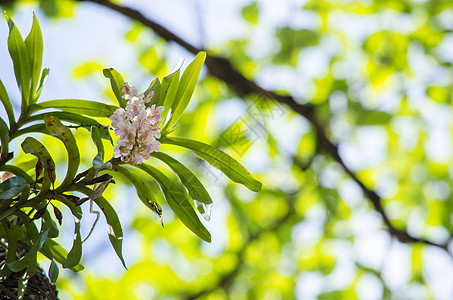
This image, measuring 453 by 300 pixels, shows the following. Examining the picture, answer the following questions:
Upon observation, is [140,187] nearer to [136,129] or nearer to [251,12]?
[136,129]

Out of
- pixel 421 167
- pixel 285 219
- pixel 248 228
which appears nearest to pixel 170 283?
pixel 248 228

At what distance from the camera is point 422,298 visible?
1497 millimetres

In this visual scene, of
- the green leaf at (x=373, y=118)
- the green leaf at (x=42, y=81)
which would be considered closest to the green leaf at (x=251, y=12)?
the green leaf at (x=373, y=118)

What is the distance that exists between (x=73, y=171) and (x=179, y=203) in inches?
3.6

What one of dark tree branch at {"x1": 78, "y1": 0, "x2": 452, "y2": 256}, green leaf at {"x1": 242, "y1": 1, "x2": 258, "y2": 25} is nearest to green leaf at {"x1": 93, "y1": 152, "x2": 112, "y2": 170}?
dark tree branch at {"x1": 78, "y1": 0, "x2": 452, "y2": 256}

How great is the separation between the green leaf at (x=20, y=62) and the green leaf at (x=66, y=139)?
74 millimetres

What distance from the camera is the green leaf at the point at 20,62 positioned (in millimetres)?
391

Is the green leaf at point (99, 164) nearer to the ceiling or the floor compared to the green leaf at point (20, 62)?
nearer to the floor

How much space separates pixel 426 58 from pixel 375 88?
0.21 m

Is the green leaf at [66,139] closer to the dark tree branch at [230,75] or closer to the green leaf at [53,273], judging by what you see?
the green leaf at [53,273]

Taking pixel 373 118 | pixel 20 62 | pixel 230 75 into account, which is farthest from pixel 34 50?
pixel 373 118

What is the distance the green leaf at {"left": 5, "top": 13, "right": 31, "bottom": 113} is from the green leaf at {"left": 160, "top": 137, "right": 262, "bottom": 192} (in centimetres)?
Result: 14

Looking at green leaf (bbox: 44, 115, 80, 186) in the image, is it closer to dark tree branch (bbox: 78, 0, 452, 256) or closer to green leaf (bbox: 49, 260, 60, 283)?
green leaf (bbox: 49, 260, 60, 283)

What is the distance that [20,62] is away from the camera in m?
0.40
